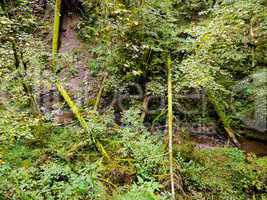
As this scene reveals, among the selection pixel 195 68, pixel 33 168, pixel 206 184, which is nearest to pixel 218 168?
pixel 206 184

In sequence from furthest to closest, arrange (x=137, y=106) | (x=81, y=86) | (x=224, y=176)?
(x=81, y=86), (x=137, y=106), (x=224, y=176)

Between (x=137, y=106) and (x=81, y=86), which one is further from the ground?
(x=81, y=86)

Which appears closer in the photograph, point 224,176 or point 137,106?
point 224,176

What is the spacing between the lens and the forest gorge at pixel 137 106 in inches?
189

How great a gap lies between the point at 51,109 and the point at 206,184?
3923 mm

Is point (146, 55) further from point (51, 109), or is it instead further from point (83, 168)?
point (83, 168)

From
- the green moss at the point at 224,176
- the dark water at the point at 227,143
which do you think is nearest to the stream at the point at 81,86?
the dark water at the point at 227,143

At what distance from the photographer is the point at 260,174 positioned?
5504 millimetres

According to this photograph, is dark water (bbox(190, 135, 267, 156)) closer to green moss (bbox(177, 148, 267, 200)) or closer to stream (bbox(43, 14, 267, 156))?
stream (bbox(43, 14, 267, 156))

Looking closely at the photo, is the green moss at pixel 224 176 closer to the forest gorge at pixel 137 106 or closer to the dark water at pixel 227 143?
the forest gorge at pixel 137 106

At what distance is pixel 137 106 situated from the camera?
7.22 m

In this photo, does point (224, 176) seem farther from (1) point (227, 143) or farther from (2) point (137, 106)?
(2) point (137, 106)

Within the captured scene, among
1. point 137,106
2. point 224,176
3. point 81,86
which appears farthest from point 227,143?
point 81,86

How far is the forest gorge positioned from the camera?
4.79m
